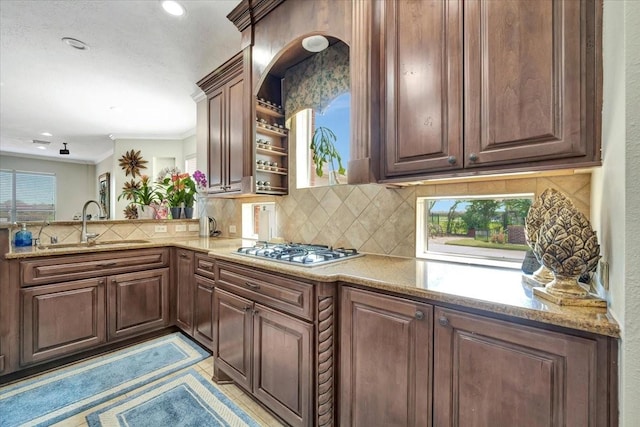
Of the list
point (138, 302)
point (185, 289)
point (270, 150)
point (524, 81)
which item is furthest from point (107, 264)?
point (524, 81)

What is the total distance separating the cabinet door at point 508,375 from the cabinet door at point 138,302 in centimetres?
256

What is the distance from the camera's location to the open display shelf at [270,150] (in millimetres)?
2306

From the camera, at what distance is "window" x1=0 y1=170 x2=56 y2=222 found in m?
6.41

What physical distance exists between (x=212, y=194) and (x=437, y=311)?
7.77 ft


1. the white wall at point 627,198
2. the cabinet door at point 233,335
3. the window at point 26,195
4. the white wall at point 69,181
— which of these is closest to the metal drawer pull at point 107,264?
the cabinet door at point 233,335

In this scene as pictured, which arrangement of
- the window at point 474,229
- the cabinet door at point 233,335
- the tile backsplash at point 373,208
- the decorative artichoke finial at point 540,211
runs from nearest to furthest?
the decorative artichoke finial at point 540,211 < the tile backsplash at point 373,208 < the window at point 474,229 < the cabinet door at point 233,335

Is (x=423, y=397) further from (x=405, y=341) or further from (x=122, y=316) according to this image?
(x=122, y=316)

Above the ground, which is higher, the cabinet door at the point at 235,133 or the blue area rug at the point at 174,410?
the cabinet door at the point at 235,133

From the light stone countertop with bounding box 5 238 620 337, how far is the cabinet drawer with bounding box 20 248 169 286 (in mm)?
1201

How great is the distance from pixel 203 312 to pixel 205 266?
1.33ft

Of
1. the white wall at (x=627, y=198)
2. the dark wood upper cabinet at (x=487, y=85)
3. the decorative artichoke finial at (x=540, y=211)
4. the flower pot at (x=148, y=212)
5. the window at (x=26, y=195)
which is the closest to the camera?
the white wall at (x=627, y=198)

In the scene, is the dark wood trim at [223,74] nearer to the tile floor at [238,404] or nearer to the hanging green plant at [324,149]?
the hanging green plant at [324,149]

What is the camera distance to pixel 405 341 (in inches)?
44.6

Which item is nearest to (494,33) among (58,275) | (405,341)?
(405,341)
